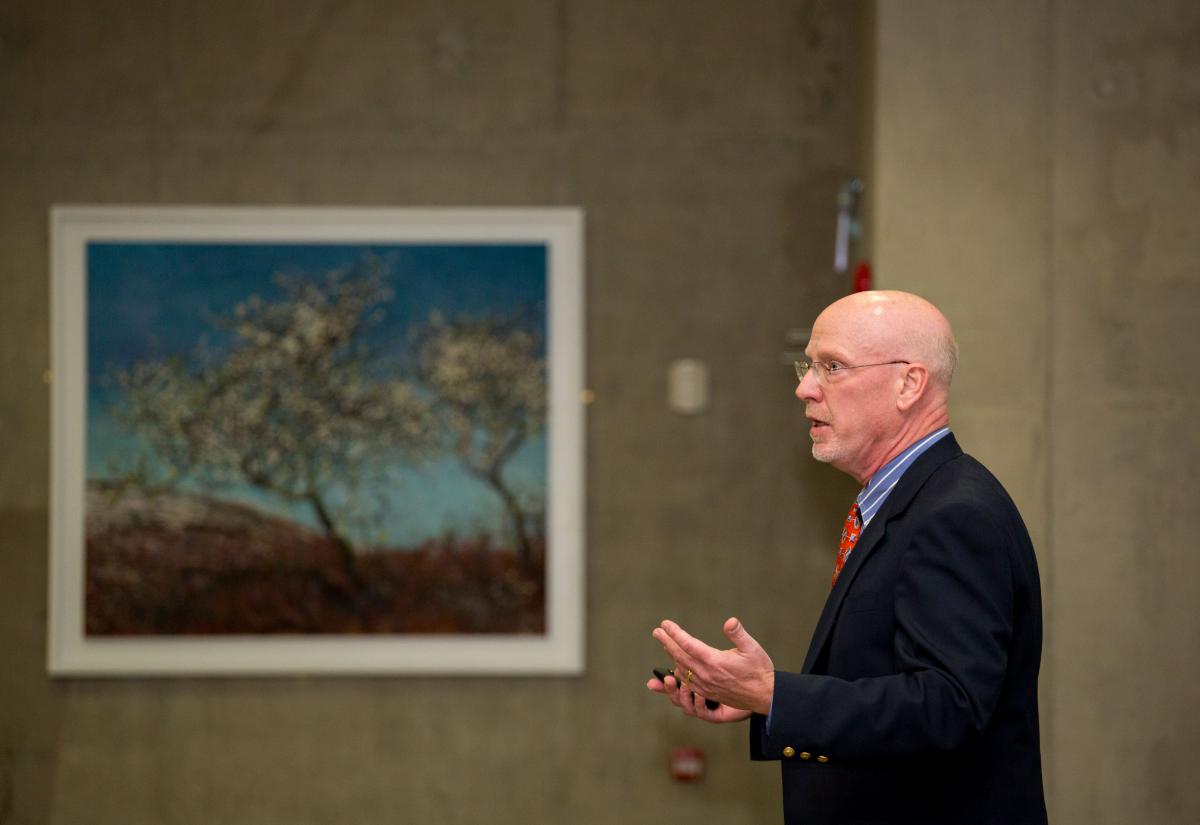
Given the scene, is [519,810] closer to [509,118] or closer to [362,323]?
[362,323]

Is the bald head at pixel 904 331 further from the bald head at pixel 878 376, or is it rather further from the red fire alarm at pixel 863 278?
the red fire alarm at pixel 863 278

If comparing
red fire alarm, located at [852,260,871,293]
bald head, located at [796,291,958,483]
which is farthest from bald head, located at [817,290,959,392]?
red fire alarm, located at [852,260,871,293]

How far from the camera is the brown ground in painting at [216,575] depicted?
145 inches

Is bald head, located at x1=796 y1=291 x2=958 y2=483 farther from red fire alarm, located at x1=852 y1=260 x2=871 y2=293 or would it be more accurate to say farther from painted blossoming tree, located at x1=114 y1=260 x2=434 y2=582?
painted blossoming tree, located at x1=114 y1=260 x2=434 y2=582

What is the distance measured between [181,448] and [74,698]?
2.93ft

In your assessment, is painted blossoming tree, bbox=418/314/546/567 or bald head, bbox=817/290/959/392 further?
painted blossoming tree, bbox=418/314/546/567

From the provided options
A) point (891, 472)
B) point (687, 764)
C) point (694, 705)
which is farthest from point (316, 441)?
point (891, 472)

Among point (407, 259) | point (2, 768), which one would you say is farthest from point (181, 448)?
point (2, 768)

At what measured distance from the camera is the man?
1.68 metres

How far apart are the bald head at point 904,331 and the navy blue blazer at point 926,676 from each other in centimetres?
15

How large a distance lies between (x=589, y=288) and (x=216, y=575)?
1.55m

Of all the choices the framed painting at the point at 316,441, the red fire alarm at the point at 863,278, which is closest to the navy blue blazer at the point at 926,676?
the red fire alarm at the point at 863,278

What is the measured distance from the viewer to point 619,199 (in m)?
3.76

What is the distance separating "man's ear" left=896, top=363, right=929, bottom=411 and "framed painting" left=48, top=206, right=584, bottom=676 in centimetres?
183
